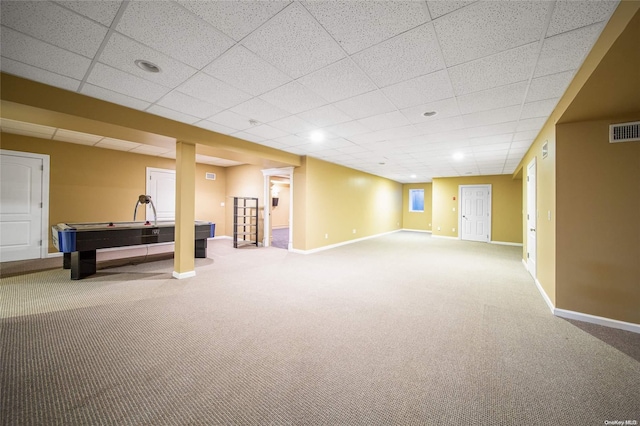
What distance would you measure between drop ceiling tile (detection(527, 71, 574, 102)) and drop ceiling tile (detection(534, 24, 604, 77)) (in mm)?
110

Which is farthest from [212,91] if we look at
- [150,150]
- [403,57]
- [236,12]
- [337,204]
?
[337,204]

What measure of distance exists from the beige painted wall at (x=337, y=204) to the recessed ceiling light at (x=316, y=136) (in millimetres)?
1567

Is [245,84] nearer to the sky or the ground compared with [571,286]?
nearer to the sky

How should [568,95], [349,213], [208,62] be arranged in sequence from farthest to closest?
[349,213], [568,95], [208,62]

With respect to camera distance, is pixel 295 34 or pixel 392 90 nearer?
pixel 295 34

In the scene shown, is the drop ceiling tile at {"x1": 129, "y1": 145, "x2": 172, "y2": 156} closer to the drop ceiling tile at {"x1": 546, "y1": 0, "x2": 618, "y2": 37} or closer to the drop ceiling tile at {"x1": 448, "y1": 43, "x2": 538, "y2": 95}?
the drop ceiling tile at {"x1": 448, "y1": 43, "x2": 538, "y2": 95}

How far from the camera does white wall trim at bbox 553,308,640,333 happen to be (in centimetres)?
256

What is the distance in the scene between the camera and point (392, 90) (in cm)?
268

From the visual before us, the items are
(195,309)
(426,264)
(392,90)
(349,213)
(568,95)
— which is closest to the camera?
(568,95)

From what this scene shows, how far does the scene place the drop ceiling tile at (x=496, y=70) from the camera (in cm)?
201

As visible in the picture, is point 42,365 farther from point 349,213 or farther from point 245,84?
point 349,213

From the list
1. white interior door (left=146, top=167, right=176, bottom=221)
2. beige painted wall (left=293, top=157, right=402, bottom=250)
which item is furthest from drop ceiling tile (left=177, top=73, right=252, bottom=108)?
white interior door (left=146, top=167, right=176, bottom=221)

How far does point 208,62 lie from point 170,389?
8.66ft

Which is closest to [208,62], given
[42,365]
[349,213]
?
[42,365]
